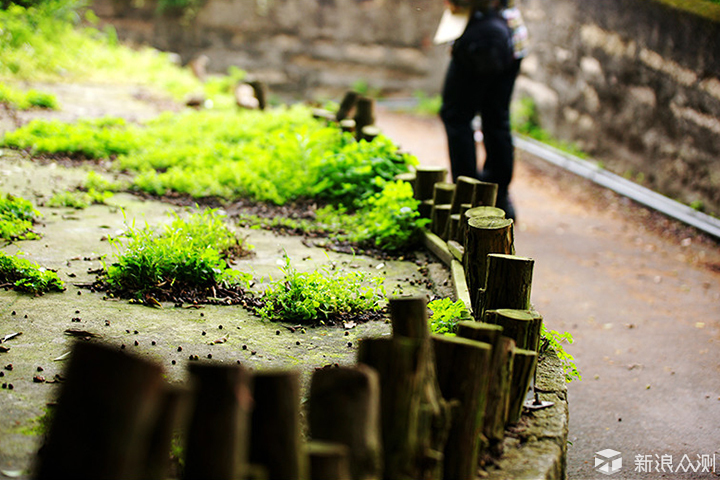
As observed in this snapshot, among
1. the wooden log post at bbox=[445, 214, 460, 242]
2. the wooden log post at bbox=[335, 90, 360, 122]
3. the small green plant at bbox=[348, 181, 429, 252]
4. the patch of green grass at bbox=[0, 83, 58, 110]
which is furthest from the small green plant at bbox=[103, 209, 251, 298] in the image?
the patch of green grass at bbox=[0, 83, 58, 110]

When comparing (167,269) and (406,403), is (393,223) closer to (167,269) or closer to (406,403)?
(167,269)

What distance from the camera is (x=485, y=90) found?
585cm

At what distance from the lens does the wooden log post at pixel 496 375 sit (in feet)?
7.50

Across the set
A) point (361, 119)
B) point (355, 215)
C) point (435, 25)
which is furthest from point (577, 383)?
point (435, 25)

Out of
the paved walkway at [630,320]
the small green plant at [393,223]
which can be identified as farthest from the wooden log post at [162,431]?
the small green plant at [393,223]

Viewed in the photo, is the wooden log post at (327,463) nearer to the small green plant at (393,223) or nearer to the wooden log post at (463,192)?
the wooden log post at (463,192)

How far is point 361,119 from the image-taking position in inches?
264

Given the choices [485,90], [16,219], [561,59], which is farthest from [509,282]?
[561,59]

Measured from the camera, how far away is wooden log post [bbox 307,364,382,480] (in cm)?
170

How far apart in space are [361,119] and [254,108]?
2737mm

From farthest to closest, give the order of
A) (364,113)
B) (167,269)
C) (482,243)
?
1. (364,113)
2. (167,269)
3. (482,243)

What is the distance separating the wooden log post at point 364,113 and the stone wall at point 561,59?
10.7 feet

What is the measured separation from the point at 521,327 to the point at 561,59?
8.01 meters

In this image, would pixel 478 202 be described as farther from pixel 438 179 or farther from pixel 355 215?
pixel 355 215
